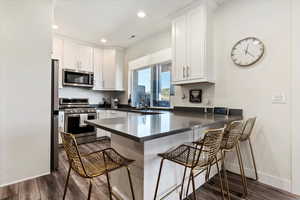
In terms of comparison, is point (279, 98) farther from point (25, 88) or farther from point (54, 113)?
point (25, 88)

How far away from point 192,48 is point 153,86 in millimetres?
1619

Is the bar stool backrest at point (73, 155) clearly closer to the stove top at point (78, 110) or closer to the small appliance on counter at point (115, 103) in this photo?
the stove top at point (78, 110)

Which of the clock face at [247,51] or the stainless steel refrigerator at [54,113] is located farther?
the stainless steel refrigerator at [54,113]

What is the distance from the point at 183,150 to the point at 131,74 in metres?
3.53

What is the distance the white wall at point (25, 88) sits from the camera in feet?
6.66

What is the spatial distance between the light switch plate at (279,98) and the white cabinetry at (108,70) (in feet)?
12.2

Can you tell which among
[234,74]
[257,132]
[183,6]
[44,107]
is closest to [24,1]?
[44,107]

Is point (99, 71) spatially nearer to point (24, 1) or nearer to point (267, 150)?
point (24, 1)

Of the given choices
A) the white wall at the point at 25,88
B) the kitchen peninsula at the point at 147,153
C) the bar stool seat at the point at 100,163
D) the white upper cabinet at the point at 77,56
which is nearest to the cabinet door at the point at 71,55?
the white upper cabinet at the point at 77,56

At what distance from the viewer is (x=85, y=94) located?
4.70 meters

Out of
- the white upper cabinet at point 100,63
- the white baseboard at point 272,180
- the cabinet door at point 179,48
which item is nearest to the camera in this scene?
the white baseboard at point 272,180

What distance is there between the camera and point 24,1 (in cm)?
215

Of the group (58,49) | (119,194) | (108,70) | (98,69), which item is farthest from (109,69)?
(119,194)

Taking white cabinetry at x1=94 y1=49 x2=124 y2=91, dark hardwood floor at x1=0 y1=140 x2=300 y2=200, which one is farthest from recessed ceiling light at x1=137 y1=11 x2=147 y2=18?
dark hardwood floor at x1=0 y1=140 x2=300 y2=200
